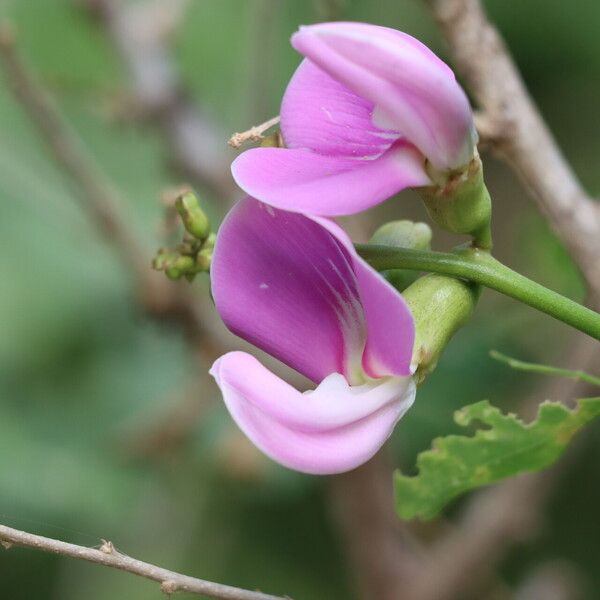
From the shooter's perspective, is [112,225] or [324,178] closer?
[324,178]

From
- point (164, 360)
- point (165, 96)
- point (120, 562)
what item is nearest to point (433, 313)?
point (120, 562)

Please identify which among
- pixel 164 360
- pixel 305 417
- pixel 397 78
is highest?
pixel 397 78

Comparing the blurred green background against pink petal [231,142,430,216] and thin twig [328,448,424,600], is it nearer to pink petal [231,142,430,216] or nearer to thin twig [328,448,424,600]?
thin twig [328,448,424,600]

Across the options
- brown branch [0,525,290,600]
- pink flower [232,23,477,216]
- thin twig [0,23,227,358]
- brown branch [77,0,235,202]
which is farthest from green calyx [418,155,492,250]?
brown branch [77,0,235,202]

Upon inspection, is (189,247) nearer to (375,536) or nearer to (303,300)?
(303,300)

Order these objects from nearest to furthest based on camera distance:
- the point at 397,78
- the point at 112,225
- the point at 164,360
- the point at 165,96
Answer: the point at 397,78 < the point at 112,225 < the point at 165,96 < the point at 164,360
